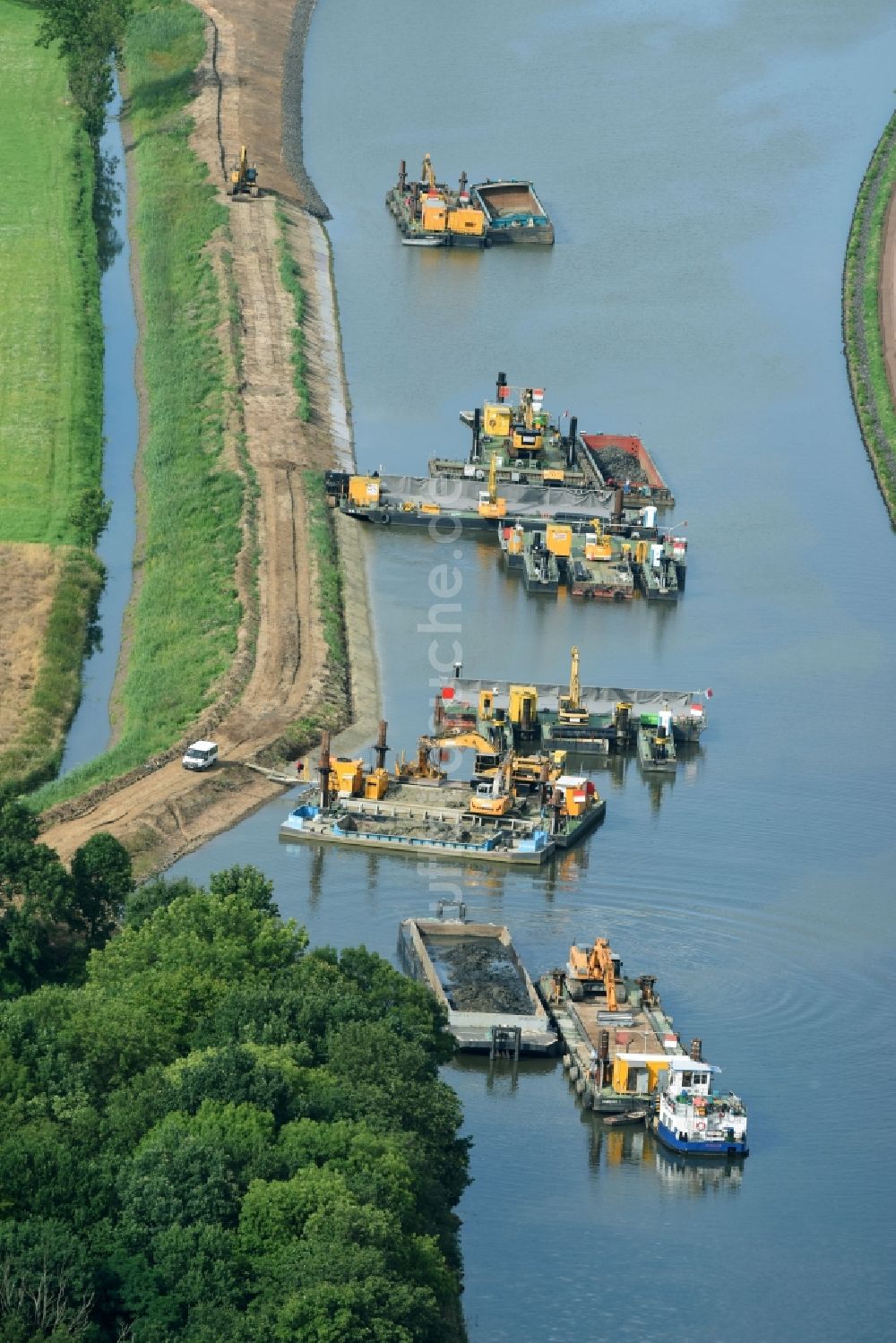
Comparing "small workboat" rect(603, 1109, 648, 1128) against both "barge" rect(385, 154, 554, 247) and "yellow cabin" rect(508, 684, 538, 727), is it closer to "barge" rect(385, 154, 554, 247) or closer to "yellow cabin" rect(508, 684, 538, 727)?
"yellow cabin" rect(508, 684, 538, 727)

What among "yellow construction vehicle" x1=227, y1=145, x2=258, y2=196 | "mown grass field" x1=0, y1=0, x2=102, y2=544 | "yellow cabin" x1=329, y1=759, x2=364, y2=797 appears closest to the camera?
"yellow cabin" x1=329, y1=759, x2=364, y2=797

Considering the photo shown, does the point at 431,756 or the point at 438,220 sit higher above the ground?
the point at 438,220

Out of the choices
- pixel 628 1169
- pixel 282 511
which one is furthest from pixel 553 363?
pixel 628 1169

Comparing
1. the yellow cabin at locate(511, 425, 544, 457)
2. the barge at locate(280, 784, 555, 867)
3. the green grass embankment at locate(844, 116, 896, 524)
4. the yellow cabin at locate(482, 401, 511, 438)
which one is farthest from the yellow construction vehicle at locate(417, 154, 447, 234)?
the barge at locate(280, 784, 555, 867)

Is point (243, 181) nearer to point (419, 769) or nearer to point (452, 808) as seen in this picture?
point (419, 769)

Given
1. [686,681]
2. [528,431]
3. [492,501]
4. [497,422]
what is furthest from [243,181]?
[686,681]

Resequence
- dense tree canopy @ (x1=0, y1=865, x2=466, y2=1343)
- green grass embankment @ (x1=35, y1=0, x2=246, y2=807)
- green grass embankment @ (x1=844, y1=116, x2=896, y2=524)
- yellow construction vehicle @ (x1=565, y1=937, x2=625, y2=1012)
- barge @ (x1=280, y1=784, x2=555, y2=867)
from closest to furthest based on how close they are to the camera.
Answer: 1. dense tree canopy @ (x1=0, y1=865, x2=466, y2=1343)
2. yellow construction vehicle @ (x1=565, y1=937, x2=625, y2=1012)
3. barge @ (x1=280, y1=784, x2=555, y2=867)
4. green grass embankment @ (x1=35, y1=0, x2=246, y2=807)
5. green grass embankment @ (x1=844, y1=116, x2=896, y2=524)

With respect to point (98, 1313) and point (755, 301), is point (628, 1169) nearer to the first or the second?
point (98, 1313)
